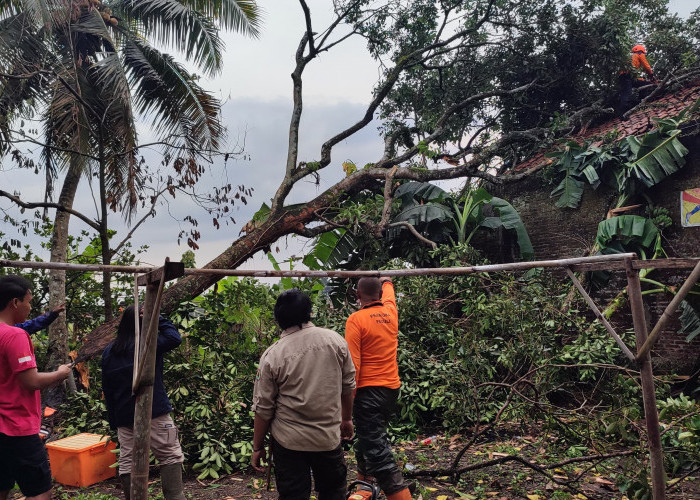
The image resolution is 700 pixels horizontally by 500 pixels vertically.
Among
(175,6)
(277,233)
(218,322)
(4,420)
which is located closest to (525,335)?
(218,322)

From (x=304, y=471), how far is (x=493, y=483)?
95.3 inches

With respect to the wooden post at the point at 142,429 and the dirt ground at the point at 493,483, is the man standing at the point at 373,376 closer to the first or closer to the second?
the dirt ground at the point at 493,483

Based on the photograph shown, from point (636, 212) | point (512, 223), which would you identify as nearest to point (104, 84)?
point (512, 223)

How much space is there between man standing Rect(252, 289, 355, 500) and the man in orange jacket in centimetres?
1214

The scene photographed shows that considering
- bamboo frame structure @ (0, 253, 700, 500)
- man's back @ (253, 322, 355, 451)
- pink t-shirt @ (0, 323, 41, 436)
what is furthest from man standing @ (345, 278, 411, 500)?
pink t-shirt @ (0, 323, 41, 436)

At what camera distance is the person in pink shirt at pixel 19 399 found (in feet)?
10.6

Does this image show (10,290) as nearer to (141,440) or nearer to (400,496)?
(141,440)

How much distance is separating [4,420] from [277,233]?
6869 millimetres

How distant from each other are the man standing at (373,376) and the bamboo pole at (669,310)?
5.68ft

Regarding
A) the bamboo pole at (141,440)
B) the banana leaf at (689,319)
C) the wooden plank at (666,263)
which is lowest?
the banana leaf at (689,319)

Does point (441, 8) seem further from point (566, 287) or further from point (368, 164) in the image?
point (566, 287)

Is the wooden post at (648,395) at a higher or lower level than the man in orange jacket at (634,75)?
lower

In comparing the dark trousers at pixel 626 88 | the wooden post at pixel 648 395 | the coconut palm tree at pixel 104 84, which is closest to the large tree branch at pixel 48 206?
the coconut palm tree at pixel 104 84

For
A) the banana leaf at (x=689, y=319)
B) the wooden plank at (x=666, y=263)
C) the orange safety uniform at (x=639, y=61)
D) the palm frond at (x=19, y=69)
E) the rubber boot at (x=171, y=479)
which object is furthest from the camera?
the orange safety uniform at (x=639, y=61)
